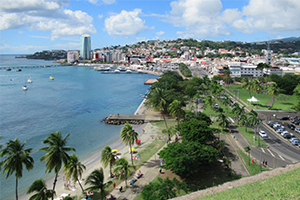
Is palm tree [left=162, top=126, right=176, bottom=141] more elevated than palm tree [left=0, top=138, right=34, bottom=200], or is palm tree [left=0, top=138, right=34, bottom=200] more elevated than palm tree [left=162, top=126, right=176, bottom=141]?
palm tree [left=0, top=138, right=34, bottom=200]

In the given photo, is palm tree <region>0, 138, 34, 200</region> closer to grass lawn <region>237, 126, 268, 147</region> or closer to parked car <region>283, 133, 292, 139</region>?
grass lawn <region>237, 126, 268, 147</region>

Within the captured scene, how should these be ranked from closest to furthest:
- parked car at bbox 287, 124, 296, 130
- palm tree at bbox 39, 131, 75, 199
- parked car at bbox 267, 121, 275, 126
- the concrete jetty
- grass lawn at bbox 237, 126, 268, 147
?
palm tree at bbox 39, 131, 75, 199
grass lawn at bbox 237, 126, 268, 147
parked car at bbox 287, 124, 296, 130
parked car at bbox 267, 121, 275, 126
the concrete jetty

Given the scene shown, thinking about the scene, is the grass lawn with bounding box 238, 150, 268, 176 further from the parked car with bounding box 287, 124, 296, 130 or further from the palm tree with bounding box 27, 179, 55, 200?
the palm tree with bounding box 27, 179, 55, 200

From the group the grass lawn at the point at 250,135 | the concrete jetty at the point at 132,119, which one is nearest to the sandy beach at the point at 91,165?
the concrete jetty at the point at 132,119

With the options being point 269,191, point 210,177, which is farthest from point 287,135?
point 269,191

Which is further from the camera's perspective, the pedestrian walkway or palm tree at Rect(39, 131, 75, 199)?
the pedestrian walkway

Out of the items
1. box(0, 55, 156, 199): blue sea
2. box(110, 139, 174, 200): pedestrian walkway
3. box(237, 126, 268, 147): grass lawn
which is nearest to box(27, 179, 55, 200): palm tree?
box(110, 139, 174, 200): pedestrian walkway

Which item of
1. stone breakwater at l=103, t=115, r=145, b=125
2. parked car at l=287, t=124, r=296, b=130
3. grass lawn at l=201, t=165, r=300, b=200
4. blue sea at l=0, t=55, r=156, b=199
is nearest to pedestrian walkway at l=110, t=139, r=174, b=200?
grass lawn at l=201, t=165, r=300, b=200

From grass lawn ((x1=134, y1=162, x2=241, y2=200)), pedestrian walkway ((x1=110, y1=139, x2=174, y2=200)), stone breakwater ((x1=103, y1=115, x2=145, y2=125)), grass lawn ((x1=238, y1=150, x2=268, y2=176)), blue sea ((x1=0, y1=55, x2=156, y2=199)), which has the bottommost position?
blue sea ((x1=0, y1=55, x2=156, y2=199))

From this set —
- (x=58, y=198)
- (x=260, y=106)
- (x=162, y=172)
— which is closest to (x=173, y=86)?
(x=260, y=106)

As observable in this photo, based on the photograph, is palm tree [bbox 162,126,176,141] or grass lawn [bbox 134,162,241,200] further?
palm tree [bbox 162,126,176,141]

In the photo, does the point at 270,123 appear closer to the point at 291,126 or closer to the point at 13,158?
the point at 291,126

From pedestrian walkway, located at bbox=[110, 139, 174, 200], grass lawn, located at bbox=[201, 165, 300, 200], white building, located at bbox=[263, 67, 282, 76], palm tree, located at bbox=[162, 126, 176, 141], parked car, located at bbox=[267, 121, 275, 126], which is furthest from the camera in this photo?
white building, located at bbox=[263, 67, 282, 76]
